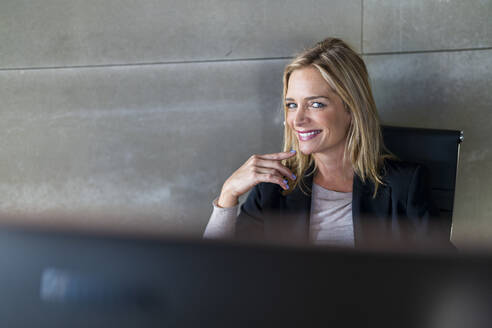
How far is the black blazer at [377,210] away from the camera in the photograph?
5.17 feet

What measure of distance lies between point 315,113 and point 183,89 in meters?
0.94

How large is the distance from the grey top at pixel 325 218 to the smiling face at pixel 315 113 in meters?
0.19

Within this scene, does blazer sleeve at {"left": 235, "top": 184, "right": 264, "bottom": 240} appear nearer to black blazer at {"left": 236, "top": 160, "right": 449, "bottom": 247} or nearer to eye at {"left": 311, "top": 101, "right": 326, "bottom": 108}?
black blazer at {"left": 236, "top": 160, "right": 449, "bottom": 247}

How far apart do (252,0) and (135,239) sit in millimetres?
2090

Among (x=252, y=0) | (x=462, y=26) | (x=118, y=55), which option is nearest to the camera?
(x=462, y=26)

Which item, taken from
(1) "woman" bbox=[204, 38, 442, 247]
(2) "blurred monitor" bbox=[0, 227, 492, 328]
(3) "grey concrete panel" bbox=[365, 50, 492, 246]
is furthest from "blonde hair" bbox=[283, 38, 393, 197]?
(2) "blurred monitor" bbox=[0, 227, 492, 328]

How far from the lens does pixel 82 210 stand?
2.54 m

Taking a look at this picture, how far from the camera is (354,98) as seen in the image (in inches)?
65.4

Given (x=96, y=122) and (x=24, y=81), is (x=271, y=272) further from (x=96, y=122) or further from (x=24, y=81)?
(x=24, y=81)

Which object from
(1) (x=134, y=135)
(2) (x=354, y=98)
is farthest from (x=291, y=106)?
(1) (x=134, y=135)

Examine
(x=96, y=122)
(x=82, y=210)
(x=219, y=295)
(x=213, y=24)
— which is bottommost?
(x=82, y=210)

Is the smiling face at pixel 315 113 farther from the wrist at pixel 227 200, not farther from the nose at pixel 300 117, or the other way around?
the wrist at pixel 227 200

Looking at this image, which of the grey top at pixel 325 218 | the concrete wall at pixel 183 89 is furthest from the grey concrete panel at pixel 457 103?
the grey top at pixel 325 218

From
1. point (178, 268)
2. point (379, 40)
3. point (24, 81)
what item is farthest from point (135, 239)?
point (24, 81)
